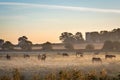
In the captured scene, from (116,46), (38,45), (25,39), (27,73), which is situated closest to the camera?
(27,73)

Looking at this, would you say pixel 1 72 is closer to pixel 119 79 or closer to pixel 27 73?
pixel 27 73

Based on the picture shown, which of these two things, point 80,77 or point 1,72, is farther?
point 1,72

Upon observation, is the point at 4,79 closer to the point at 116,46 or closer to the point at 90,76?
the point at 90,76

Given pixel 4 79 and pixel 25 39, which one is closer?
pixel 4 79

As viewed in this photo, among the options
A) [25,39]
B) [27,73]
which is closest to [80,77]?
[27,73]

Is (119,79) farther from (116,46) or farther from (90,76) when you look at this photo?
(116,46)

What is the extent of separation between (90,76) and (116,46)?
99207mm

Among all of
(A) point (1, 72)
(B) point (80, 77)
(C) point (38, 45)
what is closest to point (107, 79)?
(B) point (80, 77)

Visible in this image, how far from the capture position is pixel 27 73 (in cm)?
4409

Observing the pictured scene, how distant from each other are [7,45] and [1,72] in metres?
124

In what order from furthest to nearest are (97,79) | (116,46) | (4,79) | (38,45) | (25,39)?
(25,39)
(38,45)
(116,46)
(97,79)
(4,79)

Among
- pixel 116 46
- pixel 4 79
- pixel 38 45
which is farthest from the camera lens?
pixel 38 45

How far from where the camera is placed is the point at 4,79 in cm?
3369

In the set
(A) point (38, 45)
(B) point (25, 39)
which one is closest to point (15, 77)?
(A) point (38, 45)
